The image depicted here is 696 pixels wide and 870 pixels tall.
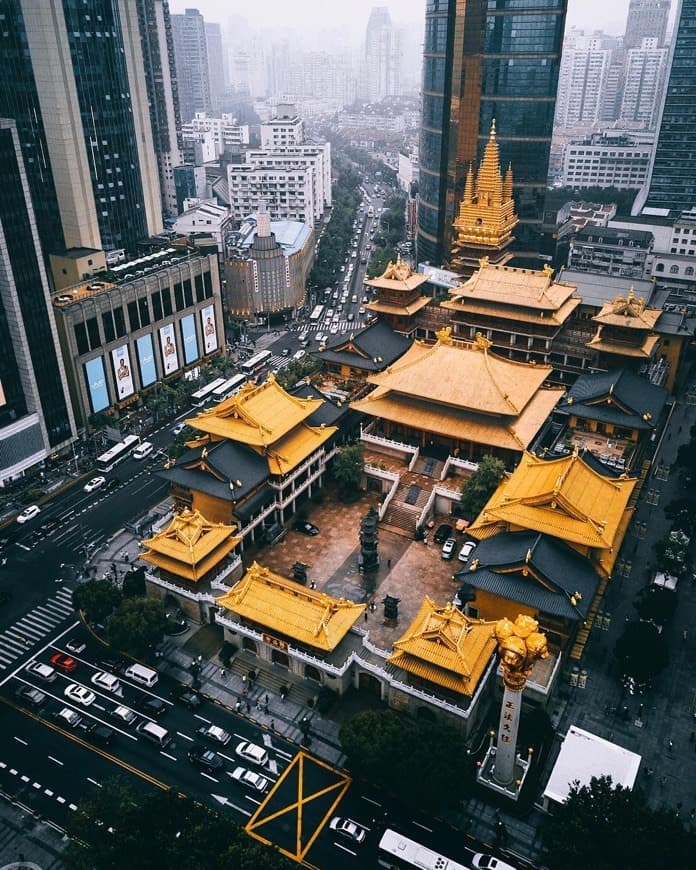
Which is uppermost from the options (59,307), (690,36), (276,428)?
(690,36)

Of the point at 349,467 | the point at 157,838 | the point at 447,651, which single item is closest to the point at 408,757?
the point at 447,651

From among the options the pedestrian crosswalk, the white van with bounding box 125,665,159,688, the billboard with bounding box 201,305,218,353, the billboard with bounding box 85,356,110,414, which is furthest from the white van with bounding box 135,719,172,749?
→ the billboard with bounding box 201,305,218,353

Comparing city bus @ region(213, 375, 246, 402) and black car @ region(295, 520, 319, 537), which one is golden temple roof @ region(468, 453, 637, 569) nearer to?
black car @ region(295, 520, 319, 537)

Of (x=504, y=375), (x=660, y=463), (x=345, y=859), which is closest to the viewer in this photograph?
(x=345, y=859)

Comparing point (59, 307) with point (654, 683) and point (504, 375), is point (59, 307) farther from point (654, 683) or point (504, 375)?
point (654, 683)

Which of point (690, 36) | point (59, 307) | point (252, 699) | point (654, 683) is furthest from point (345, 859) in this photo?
point (690, 36)

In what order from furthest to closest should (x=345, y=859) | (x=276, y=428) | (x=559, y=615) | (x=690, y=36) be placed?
(x=690, y=36) → (x=276, y=428) → (x=559, y=615) → (x=345, y=859)

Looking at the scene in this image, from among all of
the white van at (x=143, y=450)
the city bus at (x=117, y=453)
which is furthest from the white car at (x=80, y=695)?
the white van at (x=143, y=450)
